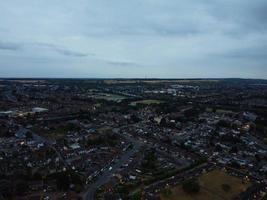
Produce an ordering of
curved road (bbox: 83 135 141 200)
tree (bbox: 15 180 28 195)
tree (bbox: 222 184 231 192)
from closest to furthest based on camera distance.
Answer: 1. tree (bbox: 15 180 28 195)
2. curved road (bbox: 83 135 141 200)
3. tree (bbox: 222 184 231 192)

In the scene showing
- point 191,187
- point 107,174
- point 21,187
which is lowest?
point 107,174

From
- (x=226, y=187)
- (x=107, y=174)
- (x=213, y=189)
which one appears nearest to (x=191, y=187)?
(x=213, y=189)

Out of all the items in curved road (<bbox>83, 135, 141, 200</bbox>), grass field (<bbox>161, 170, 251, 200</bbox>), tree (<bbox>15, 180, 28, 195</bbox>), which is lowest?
grass field (<bbox>161, 170, 251, 200</bbox>)

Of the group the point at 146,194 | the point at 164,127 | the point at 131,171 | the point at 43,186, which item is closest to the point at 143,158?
the point at 131,171

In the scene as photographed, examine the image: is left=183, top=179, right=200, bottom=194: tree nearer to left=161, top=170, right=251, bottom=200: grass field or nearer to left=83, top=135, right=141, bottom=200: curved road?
left=161, top=170, right=251, bottom=200: grass field

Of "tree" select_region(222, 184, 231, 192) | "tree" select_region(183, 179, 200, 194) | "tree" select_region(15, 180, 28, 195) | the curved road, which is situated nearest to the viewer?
"tree" select_region(15, 180, 28, 195)

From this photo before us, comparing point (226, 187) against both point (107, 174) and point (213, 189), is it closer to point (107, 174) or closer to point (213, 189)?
point (213, 189)

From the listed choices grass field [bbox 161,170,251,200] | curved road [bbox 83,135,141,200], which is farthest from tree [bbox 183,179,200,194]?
curved road [bbox 83,135,141,200]

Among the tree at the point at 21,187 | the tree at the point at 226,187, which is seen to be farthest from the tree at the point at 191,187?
the tree at the point at 21,187
